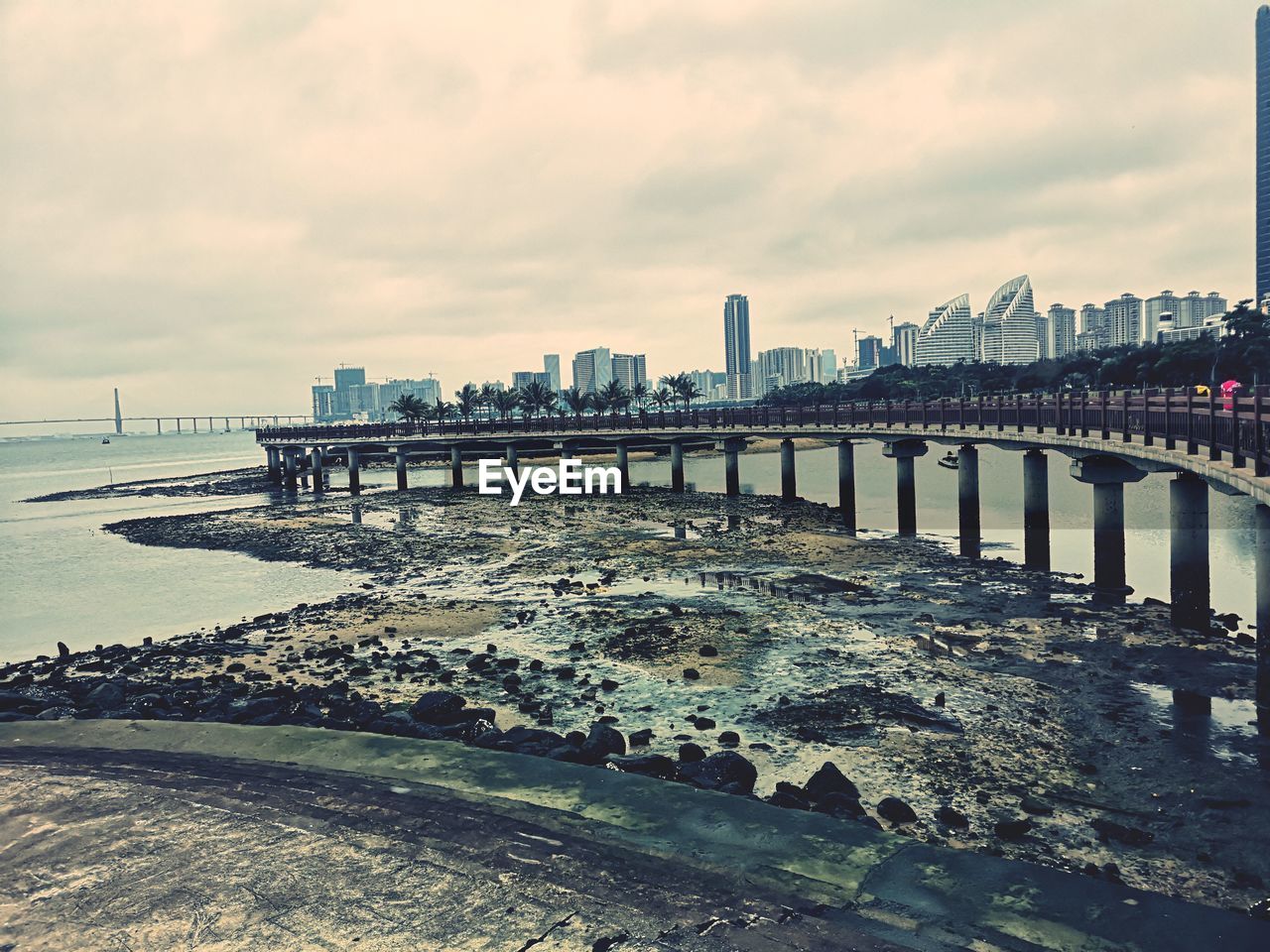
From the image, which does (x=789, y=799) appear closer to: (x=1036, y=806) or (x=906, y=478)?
(x=1036, y=806)

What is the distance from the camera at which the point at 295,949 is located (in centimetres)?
724

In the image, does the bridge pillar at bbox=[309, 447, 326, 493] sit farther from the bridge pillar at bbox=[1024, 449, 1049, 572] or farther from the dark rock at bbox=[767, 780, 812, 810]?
the dark rock at bbox=[767, 780, 812, 810]

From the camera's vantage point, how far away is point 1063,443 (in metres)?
30.6

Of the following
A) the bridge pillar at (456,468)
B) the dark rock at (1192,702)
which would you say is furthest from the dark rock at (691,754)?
the bridge pillar at (456,468)

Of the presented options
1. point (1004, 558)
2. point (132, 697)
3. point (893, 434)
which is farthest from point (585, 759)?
point (893, 434)

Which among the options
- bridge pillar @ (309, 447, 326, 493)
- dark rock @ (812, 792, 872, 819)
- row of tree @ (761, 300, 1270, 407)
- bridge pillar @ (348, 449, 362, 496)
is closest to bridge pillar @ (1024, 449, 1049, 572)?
dark rock @ (812, 792, 872, 819)

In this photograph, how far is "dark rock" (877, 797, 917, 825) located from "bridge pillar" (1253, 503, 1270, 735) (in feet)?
31.7

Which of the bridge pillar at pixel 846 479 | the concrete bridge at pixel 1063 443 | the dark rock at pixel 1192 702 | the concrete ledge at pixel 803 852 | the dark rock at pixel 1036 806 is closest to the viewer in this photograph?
the concrete ledge at pixel 803 852

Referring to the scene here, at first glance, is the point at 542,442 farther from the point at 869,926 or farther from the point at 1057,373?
the point at 1057,373

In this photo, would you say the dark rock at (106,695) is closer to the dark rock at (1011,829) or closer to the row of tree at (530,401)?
the dark rock at (1011,829)

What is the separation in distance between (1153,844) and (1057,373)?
473ft

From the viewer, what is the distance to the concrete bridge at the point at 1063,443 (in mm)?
17453

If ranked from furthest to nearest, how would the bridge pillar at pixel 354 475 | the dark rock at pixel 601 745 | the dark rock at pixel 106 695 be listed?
1. the bridge pillar at pixel 354 475
2. the dark rock at pixel 106 695
3. the dark rock at pixel 601 745

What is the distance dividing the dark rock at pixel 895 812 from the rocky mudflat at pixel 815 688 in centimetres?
4
